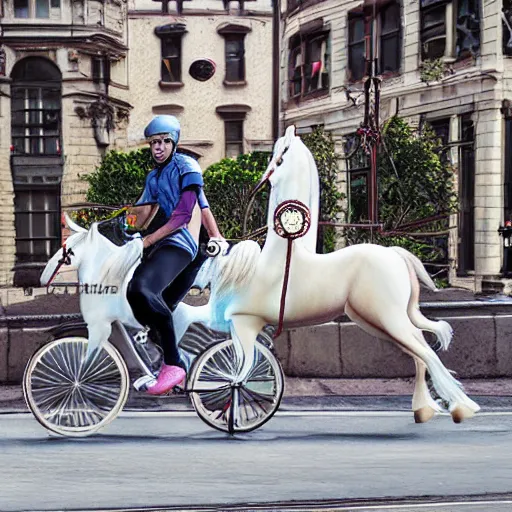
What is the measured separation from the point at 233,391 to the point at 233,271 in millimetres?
949

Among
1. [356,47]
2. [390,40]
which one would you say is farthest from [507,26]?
[356,47]

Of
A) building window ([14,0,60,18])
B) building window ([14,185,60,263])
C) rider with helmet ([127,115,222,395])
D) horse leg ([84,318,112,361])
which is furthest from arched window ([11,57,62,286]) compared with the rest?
rider with helmet ([127,115,222,395])

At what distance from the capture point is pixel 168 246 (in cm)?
754

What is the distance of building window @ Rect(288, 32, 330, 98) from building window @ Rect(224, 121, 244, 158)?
1.98 ft

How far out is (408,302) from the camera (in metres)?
7.93

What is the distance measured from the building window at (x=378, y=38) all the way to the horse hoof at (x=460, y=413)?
2985 millimetres

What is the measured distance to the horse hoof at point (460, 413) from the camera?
781 cm

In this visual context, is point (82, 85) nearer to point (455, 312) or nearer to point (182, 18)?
point (182, 18)

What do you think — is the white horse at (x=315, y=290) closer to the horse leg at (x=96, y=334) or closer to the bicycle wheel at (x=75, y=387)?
the horse leg at (x=96, y=334)

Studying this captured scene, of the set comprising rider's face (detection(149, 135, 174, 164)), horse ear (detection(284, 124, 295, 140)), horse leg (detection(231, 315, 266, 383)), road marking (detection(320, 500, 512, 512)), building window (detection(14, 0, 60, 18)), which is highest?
building window (detection(14, 0, 60, 18))

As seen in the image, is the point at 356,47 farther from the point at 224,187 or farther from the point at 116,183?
the point at 116,183

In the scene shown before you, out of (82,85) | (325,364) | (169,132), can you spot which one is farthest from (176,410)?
(82,85)

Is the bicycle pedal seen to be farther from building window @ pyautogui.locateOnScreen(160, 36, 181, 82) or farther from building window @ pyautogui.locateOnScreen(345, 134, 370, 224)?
building window @ pyautogui.locateOnScreen(160, 36, 181, 82)

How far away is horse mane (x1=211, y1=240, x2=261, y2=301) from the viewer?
7.74 meters
